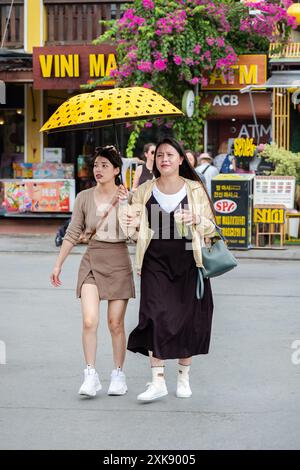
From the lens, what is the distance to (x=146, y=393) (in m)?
6.50

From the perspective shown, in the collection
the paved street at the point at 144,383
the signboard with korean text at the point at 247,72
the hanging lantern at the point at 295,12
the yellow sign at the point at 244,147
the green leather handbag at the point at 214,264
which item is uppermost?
the hanging lantern at the point at 295,12

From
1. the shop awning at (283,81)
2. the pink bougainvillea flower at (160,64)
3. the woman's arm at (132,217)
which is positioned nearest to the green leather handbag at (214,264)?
the woman's arm at (132,217)

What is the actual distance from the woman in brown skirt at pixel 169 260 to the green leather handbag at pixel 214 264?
5cm

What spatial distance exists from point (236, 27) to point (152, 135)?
3052 mm

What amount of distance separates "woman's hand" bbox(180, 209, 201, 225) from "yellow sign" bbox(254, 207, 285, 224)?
35.7ft

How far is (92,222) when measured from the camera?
264 inches

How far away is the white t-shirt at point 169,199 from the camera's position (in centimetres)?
650

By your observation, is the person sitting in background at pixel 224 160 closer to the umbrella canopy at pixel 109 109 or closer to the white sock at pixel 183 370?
the umbrella canopy at pixel 109 109

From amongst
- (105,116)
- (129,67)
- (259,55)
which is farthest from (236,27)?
(105,116)

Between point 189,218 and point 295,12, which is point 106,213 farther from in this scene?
point 295,12

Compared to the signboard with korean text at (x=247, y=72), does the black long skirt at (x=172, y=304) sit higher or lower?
lower

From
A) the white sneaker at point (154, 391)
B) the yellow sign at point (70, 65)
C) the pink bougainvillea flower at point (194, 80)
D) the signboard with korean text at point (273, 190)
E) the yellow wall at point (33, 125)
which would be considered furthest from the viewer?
the yellow wall at point (33, 125)

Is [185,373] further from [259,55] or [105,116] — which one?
[259,55]

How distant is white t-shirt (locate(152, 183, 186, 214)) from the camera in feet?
21.3
